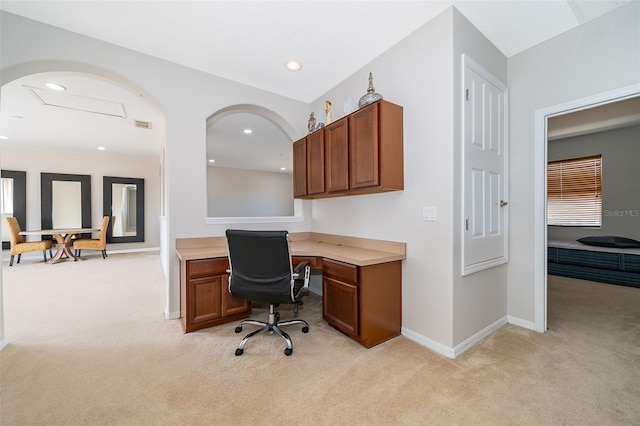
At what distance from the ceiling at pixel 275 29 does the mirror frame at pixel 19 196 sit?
3933 mm

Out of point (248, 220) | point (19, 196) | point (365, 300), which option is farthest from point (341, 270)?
point (19, 196)

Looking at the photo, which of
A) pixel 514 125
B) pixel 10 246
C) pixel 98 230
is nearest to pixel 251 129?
pixel 514 125

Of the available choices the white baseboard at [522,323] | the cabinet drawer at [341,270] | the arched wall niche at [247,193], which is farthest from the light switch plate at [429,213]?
the arched wall niche at [247,193]

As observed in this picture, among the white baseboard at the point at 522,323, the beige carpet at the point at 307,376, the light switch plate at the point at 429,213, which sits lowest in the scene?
the beige carpet at the point at 307,376

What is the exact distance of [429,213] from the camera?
2291mm

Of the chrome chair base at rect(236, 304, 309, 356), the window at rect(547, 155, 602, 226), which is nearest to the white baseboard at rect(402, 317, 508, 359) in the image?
the chrome chair base at rect(236, 304, 309, 356)

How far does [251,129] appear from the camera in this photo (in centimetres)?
523

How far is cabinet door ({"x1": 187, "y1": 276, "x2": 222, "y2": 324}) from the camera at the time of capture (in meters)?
2.51

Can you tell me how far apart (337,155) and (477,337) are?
2.19m

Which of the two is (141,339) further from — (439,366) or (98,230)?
(98,230)

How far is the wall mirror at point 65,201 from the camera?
640 centimetres

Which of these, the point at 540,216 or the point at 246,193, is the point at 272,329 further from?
the point at 246,193

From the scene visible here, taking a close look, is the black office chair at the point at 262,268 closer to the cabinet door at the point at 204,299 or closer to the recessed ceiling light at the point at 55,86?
the cabinet door at the point at 204,299

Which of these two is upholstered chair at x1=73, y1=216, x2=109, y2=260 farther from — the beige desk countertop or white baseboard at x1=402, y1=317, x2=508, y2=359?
white baseboard at x1=402, y1=317, x2=508, y2=359
